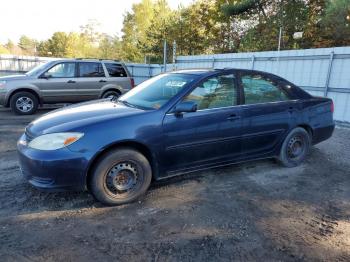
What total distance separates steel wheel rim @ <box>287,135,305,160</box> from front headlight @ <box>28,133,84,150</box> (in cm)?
333

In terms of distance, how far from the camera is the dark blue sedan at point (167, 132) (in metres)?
3.24

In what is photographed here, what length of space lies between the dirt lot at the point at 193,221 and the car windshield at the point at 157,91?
1.17 metres

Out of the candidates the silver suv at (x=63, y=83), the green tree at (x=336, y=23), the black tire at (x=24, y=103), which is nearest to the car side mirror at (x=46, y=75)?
the silver suv at (x=63, y=83)

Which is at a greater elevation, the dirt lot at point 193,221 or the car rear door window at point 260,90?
the car rear door window at point 260,90

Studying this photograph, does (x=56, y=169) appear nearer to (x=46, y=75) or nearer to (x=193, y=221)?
(x=193, y=221)

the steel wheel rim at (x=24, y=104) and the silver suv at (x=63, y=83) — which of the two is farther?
the steel wheel rim at (x=24, y=104)

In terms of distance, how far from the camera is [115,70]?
10281 millimetres

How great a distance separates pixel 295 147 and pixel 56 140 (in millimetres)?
3719

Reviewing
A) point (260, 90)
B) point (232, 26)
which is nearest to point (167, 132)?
point (260, 90)

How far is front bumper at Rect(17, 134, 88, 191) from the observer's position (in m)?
3.15

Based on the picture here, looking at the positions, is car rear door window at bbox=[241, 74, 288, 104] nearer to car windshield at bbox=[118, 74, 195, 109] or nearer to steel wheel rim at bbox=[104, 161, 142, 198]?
car windshield at bbox=[118, 74, 195, 109]

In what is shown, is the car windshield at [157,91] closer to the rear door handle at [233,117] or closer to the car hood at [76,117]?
the car hood at [76,117]

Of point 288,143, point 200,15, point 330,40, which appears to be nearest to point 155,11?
point 200,15

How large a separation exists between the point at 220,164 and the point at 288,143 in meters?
1.37
